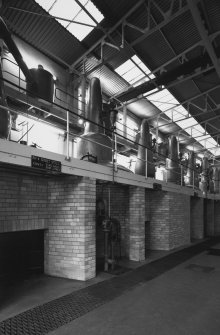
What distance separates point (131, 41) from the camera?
9.34 meters

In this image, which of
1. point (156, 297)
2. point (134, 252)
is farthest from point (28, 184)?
point (134, 252)

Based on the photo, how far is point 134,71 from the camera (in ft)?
35.8

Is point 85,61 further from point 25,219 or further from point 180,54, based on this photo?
point 25,219

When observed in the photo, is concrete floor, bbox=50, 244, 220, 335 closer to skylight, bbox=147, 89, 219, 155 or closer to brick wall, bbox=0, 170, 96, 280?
brick wall, bbox=0, 170, 96, 280

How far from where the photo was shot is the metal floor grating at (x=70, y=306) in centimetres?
334

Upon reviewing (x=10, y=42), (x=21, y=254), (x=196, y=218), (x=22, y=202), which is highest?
(x=10, y=42)

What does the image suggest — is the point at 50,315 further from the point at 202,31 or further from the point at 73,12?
the point at 202,31

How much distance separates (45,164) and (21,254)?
2661 millimetres

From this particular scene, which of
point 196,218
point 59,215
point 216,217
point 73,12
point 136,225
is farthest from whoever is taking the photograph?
point 216,217

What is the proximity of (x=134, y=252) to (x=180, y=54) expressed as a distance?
744 centimetres

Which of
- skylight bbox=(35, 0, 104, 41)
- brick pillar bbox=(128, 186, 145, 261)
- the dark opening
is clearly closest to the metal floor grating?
brick pillar bbox=(128, 186, 145, 261)

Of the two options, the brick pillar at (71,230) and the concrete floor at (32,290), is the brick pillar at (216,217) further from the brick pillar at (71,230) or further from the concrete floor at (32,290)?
the brick pillar at (71,230)

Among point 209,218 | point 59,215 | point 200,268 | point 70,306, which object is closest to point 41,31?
point 59,215

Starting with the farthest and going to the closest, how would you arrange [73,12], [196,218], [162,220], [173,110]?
[173,110]
[196,218]
[162,220]
[73,12]
